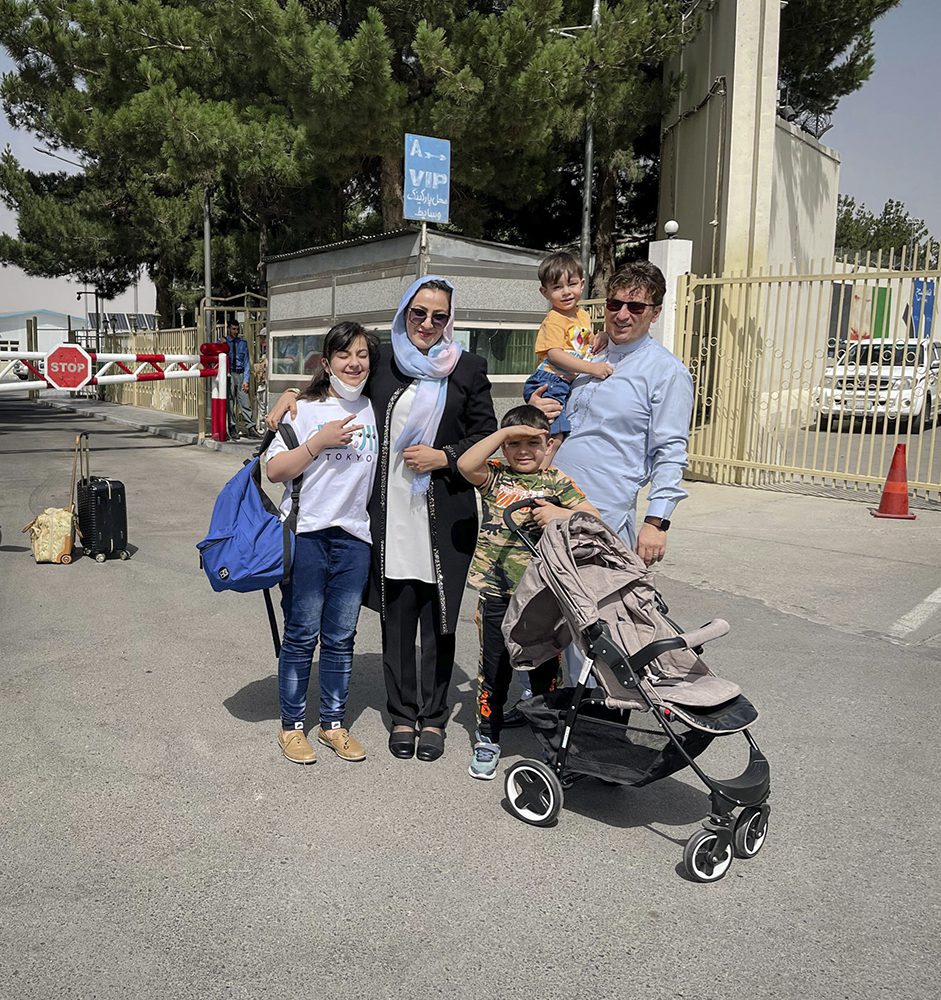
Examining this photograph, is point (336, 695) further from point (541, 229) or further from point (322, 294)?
point (541, 229)

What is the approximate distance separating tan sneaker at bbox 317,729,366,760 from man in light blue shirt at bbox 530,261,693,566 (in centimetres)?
137

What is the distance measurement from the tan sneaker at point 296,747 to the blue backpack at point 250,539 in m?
0.63

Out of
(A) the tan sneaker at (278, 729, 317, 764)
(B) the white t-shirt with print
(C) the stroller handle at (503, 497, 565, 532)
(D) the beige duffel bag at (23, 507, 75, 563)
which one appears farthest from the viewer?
(D) the beige duffel bag at (23, 507, 75, 563)

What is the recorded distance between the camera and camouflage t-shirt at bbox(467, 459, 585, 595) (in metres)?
3.64

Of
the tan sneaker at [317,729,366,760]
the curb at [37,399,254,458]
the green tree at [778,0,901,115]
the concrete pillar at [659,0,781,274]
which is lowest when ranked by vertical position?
the tan sneaker at [317,729,366,760]

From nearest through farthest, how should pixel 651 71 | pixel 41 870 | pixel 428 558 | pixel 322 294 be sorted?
pixel 41 870, pixel 428 558, pixel 322 294, pixel 651 71

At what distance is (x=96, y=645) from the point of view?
216 inches

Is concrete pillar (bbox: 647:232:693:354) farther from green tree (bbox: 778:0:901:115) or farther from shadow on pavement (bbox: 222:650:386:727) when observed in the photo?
green tree (bbox: 778:0:901:115)

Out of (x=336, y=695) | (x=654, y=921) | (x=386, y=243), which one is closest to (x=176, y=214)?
(x=386, y=243)

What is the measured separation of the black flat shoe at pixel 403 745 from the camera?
3984mm

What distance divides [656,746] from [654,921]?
0.68 meters

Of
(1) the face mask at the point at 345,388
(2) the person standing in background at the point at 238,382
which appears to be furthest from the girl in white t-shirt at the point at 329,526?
(2) the person standing in background at the point at 238,382

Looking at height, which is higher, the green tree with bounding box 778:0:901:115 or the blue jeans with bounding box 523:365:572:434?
the green tree with bounding box 778:0:901:115

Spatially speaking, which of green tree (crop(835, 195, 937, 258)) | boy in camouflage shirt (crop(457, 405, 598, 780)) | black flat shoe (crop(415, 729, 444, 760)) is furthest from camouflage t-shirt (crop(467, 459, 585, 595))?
green tree (crop(835, 195, 937, 258))
